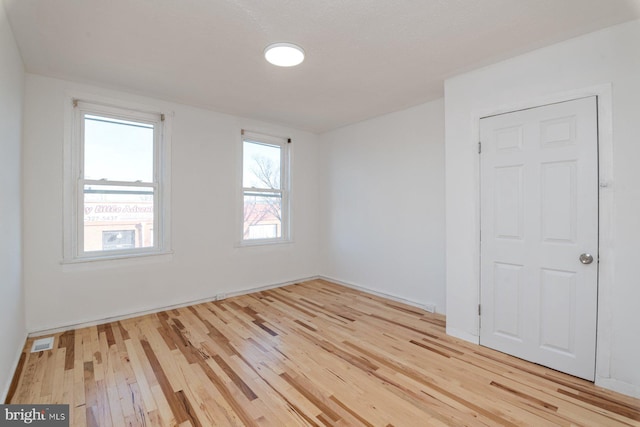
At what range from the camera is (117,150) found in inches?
136

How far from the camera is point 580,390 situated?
2.11 metres

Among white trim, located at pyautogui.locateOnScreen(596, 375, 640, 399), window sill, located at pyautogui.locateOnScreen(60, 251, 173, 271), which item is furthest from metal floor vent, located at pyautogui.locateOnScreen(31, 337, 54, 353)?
white trim, located at pyautogui.locateOnScreen(596, 375, 640, 399)

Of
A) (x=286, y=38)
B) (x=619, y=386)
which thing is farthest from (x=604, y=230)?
(x=286, y=38)

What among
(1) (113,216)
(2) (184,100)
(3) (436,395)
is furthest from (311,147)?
(3) (436,395)

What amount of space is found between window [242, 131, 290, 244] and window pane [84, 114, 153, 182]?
4.29 feet

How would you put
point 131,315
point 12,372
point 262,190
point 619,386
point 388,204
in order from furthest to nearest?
point 262,190
point 388,204
point 131,315
point 12,372
point 619,386

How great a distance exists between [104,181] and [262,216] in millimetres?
2135

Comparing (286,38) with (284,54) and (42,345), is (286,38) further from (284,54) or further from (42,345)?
(42,345)

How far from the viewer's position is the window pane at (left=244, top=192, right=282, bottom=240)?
15.0 feet

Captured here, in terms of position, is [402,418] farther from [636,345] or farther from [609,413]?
[636,345]

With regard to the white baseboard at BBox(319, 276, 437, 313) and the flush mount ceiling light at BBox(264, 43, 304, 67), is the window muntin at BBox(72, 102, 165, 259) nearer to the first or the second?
the flush mount ceiling light at BBox(264, 43, 304, 67)

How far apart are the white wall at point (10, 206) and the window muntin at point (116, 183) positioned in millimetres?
548

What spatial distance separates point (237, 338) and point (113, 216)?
2.08 meters

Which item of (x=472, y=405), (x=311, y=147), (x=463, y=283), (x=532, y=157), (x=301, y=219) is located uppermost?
(x=311, y=147)
